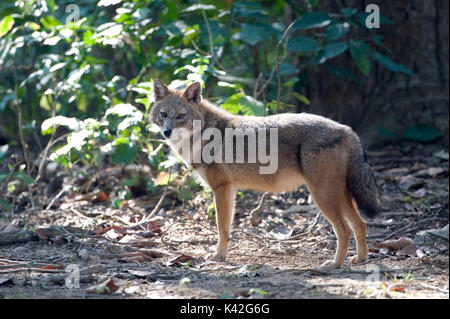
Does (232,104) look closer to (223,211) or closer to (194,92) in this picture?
(194,92)

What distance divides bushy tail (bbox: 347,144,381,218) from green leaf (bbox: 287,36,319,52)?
3.15m

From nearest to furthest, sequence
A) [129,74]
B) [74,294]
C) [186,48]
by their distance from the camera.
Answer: [74,294] < [186,48] < [129,74]

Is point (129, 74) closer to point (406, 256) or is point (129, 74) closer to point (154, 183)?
point (154, 183)

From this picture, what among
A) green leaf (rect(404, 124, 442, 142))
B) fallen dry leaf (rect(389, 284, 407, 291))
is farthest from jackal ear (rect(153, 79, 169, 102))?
green leaf (rect(404, 124, 442, 142))

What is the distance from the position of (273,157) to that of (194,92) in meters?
1.36

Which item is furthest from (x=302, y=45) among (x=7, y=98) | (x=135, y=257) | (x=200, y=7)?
(x=7, y=98)

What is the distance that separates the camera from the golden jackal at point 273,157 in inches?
225

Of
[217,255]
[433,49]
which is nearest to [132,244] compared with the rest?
[217,255]

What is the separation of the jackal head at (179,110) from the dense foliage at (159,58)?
1.26 ft

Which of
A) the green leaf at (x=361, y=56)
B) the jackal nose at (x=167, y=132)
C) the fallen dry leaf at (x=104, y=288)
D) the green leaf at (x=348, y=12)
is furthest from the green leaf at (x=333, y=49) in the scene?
the fallen dry leaf at (x=104, y=288)

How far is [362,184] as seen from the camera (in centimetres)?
567

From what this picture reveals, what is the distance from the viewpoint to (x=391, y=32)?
9.77 m

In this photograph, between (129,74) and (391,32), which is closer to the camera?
(391,32)

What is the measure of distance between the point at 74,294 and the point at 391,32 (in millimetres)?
7491
